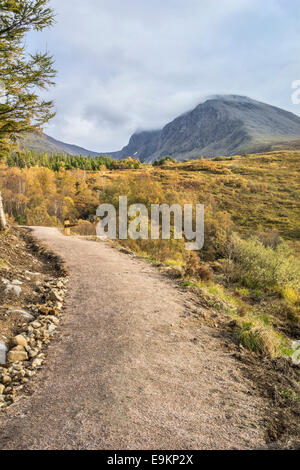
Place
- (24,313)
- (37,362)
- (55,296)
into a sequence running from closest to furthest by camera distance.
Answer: (37,362) < (24,313) < (55,296)

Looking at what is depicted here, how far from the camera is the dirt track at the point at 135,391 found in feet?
7.77

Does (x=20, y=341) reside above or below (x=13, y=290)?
below

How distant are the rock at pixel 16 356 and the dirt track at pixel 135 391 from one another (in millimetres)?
380

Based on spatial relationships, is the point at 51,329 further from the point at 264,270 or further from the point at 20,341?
the point at 264,270

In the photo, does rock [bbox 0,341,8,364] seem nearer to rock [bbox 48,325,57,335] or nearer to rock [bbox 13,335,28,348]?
rock [bbox 13,335,28,348]

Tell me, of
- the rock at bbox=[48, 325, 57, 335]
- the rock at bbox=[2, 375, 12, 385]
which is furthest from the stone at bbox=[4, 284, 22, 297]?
the rock at bbox=[2, 375, 12, 385]

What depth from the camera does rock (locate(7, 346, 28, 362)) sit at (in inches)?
146

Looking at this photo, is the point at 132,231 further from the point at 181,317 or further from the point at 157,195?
the point at 181,317

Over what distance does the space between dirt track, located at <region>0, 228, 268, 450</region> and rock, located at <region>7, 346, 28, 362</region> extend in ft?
1.25

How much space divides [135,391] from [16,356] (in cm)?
189

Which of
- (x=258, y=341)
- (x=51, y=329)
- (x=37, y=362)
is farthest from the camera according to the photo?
(x=51, y=329)

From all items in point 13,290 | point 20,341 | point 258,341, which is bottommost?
point 258,341

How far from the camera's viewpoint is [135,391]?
9.87 feet

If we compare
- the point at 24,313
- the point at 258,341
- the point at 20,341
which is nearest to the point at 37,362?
the point at 20,341
